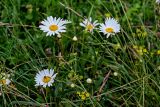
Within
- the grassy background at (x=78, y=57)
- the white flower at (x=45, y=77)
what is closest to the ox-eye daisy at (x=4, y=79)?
the grassy background at (x=78, y=57)

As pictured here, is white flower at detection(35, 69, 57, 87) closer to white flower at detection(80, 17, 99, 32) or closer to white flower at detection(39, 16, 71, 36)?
white flower at detection(39, 16, 71, 36)

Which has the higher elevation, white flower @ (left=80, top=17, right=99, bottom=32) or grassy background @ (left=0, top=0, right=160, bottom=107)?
white flower @ (left=80, top=17, right=99, bottom=32)

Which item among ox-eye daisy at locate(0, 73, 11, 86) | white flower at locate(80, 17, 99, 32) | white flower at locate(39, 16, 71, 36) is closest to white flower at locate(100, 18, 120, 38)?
white flower at locate(80, 17, 99, 32)

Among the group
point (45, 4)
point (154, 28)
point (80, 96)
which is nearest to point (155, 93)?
point (80, 96)

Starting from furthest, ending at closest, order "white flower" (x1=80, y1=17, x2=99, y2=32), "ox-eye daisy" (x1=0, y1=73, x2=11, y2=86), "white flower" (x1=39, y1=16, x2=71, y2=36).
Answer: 1. "white flower" (x1=80, y1=17, x2=99, y2=32)
2. "white flower" (x1=39, y1=16, x2=71, y2=36)
3. "ox-eye daisy" (x1=0, y1=73, x2=11, y2=86)

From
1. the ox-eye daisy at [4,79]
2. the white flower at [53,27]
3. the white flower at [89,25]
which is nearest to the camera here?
the ox-eye daisy at [4,79]

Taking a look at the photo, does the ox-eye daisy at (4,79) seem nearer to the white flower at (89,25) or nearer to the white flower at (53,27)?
the white flower at (53,27)
